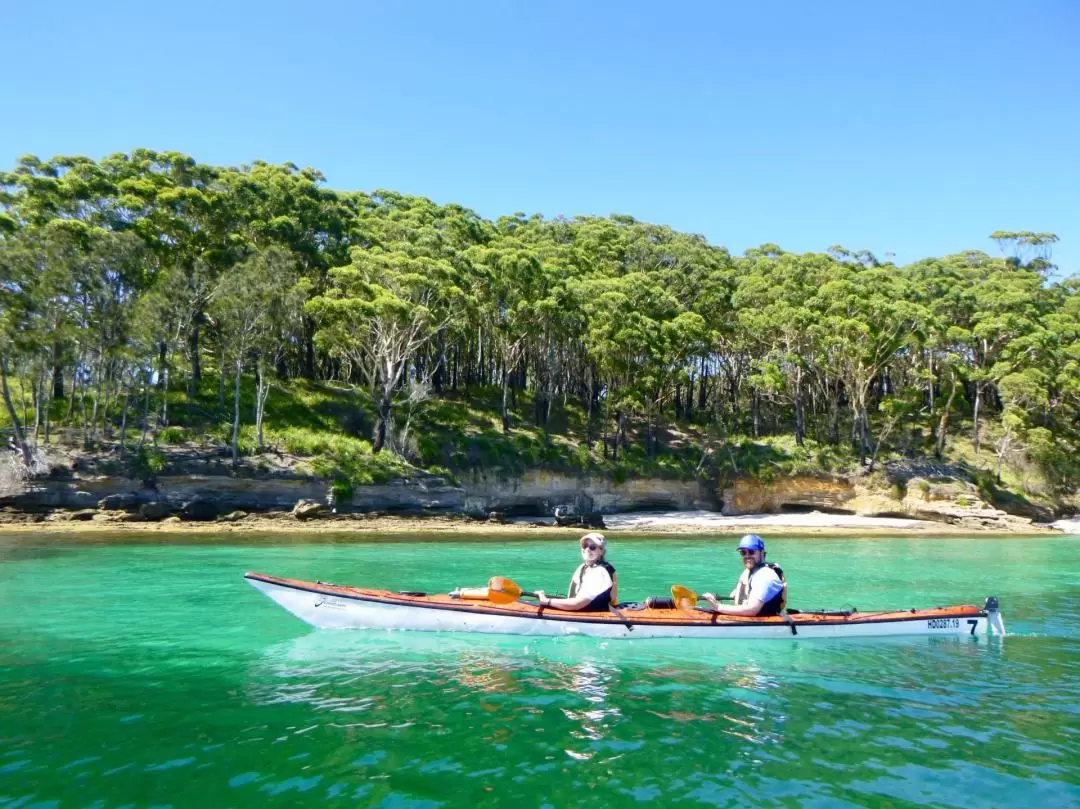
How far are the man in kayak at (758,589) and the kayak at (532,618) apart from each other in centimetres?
15

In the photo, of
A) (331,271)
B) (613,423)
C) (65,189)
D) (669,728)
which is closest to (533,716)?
(669,728)

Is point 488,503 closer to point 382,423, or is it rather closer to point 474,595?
point 382,423

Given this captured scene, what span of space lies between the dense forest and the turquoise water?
68.6ft

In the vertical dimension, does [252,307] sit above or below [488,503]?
above

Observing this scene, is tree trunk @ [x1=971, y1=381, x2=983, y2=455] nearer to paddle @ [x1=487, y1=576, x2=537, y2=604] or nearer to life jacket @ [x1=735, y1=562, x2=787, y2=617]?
life jacket @ [x1=735, y1=562, x2=787, y2=617]

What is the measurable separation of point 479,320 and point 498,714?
35.7m

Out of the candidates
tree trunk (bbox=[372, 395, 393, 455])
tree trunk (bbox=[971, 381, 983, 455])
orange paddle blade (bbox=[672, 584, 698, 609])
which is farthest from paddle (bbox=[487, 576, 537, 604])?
tree trunk (bbox=[971, 381, 983, 455])

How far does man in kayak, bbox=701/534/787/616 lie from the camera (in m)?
11.3

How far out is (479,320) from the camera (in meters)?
42.5

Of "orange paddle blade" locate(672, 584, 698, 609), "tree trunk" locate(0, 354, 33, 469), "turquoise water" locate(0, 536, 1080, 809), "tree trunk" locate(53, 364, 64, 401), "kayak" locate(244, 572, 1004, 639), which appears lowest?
"turquoise water" locate(0, 536, 1080, 809)

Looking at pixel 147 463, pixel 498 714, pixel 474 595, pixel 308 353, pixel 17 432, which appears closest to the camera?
pixel 498 714

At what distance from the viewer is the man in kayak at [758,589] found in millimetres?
11297

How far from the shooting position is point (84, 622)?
12.5 metres

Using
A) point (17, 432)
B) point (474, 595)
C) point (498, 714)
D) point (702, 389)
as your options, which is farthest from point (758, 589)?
point (702, 389)
